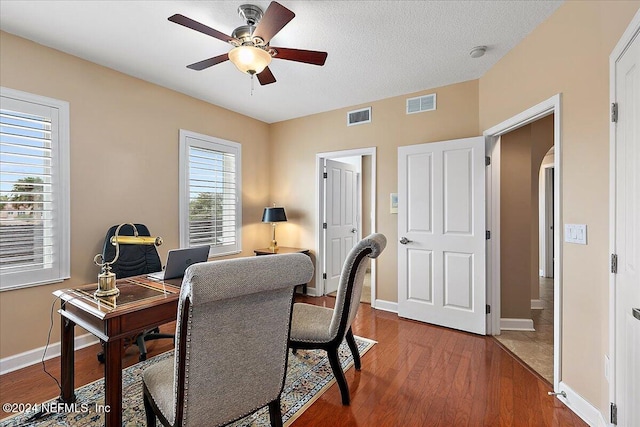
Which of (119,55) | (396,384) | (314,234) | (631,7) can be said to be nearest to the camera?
(631,7)

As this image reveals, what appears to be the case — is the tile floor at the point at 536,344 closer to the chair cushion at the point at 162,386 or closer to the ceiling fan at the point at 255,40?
the chair cushion at the point at 162,386

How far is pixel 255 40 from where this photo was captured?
1922 millimetres

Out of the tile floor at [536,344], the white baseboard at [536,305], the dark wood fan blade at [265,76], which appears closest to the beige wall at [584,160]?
the tile floor at [536,344]

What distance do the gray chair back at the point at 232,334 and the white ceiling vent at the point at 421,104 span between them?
2978mm

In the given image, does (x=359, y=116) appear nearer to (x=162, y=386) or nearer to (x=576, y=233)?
(x=576, y=233)

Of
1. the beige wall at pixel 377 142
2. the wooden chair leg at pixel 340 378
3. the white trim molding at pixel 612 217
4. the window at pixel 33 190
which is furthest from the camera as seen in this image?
the beige wall at pixel 377 142

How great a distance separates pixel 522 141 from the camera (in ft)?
10.3

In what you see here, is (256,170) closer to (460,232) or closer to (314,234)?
(314,234)

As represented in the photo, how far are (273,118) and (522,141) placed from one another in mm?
3414

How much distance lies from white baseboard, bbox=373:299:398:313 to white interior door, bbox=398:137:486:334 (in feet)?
0.65

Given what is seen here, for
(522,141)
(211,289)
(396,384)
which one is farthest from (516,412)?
(522,141)

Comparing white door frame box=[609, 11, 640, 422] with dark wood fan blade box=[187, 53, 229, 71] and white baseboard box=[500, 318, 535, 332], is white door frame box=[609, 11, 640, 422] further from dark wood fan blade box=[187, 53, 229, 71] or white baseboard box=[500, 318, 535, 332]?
dark wood fan blade box=[187, 53, 229, 71]

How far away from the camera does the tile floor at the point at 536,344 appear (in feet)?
7.93

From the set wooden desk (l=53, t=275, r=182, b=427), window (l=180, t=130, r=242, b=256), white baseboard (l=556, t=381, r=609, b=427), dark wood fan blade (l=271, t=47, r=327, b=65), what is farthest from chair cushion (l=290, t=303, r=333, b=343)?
window (l=180, t=130, r=242, b=256)
